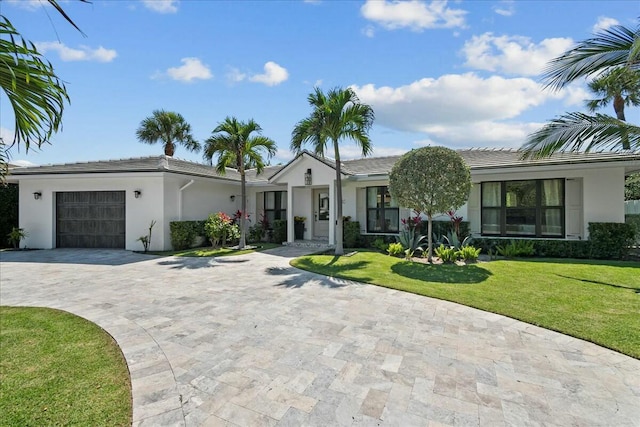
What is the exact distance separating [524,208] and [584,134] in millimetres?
5532

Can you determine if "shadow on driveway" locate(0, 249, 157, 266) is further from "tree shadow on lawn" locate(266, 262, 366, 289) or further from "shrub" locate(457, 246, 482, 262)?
"shrub" locate(457, 246, 482, 262)

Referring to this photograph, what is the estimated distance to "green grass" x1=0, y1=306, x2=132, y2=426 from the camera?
2.91 m

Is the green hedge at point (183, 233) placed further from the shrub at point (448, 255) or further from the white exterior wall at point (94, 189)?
the shrub at point (448, 255)

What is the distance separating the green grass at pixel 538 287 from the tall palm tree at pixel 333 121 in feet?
14.5

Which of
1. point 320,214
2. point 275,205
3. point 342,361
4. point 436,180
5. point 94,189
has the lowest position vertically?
point 342,361

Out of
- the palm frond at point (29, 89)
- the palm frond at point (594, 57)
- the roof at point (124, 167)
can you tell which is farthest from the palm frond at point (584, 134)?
the roof at point (124, 167)

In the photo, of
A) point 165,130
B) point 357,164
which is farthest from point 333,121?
point 165,130

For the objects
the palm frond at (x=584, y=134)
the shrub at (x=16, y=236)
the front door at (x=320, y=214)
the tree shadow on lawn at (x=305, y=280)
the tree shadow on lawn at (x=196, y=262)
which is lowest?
the tree shadow on lawn at (x=305, y=280)

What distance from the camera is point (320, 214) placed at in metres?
17.0

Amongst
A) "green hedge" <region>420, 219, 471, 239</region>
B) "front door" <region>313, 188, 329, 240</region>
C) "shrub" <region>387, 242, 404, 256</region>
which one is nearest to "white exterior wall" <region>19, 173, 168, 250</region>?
"front door" <region>313, 188, 329, 240</region>

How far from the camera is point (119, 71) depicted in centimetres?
864

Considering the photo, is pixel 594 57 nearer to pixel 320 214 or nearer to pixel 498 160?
pixel 498 160

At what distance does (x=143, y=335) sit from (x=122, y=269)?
6.34 m

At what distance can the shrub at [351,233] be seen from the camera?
14.7 metres
